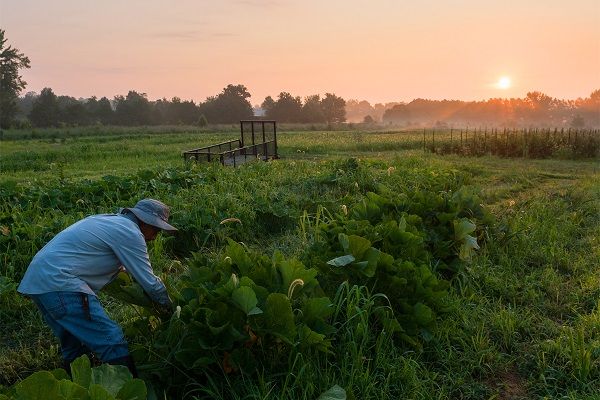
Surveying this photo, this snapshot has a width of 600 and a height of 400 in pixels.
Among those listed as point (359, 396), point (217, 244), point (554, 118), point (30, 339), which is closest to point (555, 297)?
point (359, 396)

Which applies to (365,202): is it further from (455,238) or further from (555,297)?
(555,297)

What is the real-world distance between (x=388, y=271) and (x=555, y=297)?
81.9 inches

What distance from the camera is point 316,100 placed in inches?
3327

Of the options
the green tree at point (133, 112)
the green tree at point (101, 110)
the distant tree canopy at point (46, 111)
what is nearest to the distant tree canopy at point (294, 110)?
the green tree at point (133, 112)

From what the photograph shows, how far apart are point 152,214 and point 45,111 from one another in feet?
180

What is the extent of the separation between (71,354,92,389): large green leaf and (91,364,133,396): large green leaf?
32 mm

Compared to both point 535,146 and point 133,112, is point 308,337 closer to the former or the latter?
point 535,146

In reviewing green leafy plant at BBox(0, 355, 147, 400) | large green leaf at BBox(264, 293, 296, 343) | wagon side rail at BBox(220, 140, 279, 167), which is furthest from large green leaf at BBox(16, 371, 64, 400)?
wagon side rail at BBox(220, 140, 279, 167)

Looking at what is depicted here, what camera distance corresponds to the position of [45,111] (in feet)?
169

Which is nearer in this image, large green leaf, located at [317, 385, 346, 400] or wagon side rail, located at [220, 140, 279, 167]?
large green leaf, located at [317, 385, 346, 400]

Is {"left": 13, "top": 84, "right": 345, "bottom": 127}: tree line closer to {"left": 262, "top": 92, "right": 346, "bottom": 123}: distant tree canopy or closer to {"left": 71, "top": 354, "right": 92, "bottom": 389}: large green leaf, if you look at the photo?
{"left": 262, "top": 92, "right": 346, "bottom": 123}: distant tree canopy

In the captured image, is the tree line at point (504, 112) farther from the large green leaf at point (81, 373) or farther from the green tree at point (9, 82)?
the large green leaf at point (81, 373)

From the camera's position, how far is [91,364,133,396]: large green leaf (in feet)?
7.16

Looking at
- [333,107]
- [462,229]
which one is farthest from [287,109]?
[462,229]
